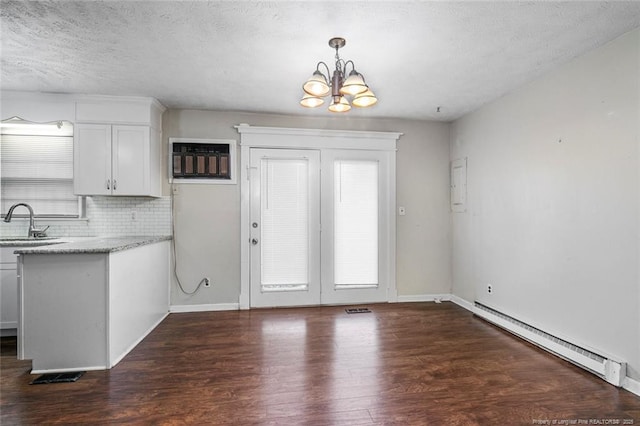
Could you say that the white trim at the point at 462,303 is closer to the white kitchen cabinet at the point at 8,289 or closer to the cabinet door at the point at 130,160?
the cabinet door at the point at 130,160

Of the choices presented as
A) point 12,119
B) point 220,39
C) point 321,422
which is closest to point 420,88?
point 220,39

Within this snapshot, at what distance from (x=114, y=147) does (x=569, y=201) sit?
14.5 ft

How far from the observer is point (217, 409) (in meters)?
2.07

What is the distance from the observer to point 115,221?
390 centimetres

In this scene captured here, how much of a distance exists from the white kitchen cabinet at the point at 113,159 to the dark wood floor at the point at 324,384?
62.9 inches

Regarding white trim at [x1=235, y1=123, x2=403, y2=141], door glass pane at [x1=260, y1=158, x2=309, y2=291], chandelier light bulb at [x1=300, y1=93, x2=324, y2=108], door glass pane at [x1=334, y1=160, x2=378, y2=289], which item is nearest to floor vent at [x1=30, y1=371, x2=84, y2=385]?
door glass pane at [x1=260, y1=158, x2=309, y2=291]

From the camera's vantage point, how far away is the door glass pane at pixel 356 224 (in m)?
4.34

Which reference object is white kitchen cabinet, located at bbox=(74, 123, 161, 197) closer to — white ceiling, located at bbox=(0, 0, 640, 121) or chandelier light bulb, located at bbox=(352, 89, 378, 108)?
white ceiling, located at bbox=(0, 0, 640, 121)

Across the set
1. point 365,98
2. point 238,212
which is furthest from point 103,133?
point 365,98

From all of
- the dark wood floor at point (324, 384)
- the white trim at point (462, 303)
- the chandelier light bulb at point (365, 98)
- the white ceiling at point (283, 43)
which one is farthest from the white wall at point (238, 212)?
the chandelier light bulb at point (365, 98)

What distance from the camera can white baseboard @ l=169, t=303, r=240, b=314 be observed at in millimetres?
4062

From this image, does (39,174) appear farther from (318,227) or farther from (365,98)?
(365,98)

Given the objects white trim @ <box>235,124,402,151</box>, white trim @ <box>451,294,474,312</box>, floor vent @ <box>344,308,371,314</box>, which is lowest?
floor vent @ <box>344,308,371,314</box>

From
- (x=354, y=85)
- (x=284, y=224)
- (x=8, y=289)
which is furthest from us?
(x=284, y=224)
